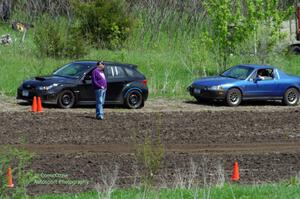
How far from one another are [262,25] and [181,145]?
17370 millimetres

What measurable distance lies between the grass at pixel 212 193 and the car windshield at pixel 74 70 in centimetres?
1360

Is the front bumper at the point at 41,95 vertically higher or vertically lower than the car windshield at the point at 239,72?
lower

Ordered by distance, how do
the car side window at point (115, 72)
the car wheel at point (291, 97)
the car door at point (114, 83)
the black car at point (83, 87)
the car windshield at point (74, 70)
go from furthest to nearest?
the car wheel at point (291, 97), the car side window at point (115, 72), the car door at point (114, 83), the car windshield at point (74, 70), the black car at point (83, 87)

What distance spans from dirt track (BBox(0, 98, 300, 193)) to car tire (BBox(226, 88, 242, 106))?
2.71ft

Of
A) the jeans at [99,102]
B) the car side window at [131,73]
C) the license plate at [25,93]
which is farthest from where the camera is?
the car side window at [131,73]

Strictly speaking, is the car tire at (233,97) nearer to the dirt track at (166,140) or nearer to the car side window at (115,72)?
the dirt track at (166,140)

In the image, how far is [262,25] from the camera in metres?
36.2

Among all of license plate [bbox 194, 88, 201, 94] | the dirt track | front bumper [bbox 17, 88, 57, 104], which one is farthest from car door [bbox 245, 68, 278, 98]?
front bumper [bbox 17, 88, 57, 104]

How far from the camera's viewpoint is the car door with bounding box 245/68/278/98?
29000mm

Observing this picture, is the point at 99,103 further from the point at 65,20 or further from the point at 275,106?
the point at 65,20

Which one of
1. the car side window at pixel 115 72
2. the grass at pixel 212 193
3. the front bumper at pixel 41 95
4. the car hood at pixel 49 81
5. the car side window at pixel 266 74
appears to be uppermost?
the car side window at pixel 115 72

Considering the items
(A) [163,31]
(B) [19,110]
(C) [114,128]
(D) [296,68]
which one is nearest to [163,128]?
(C) [114,128]

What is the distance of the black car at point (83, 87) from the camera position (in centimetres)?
2566

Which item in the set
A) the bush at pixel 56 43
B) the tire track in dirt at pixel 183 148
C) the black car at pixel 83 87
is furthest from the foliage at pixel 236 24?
the tire track in dirt at pixel 183 148
